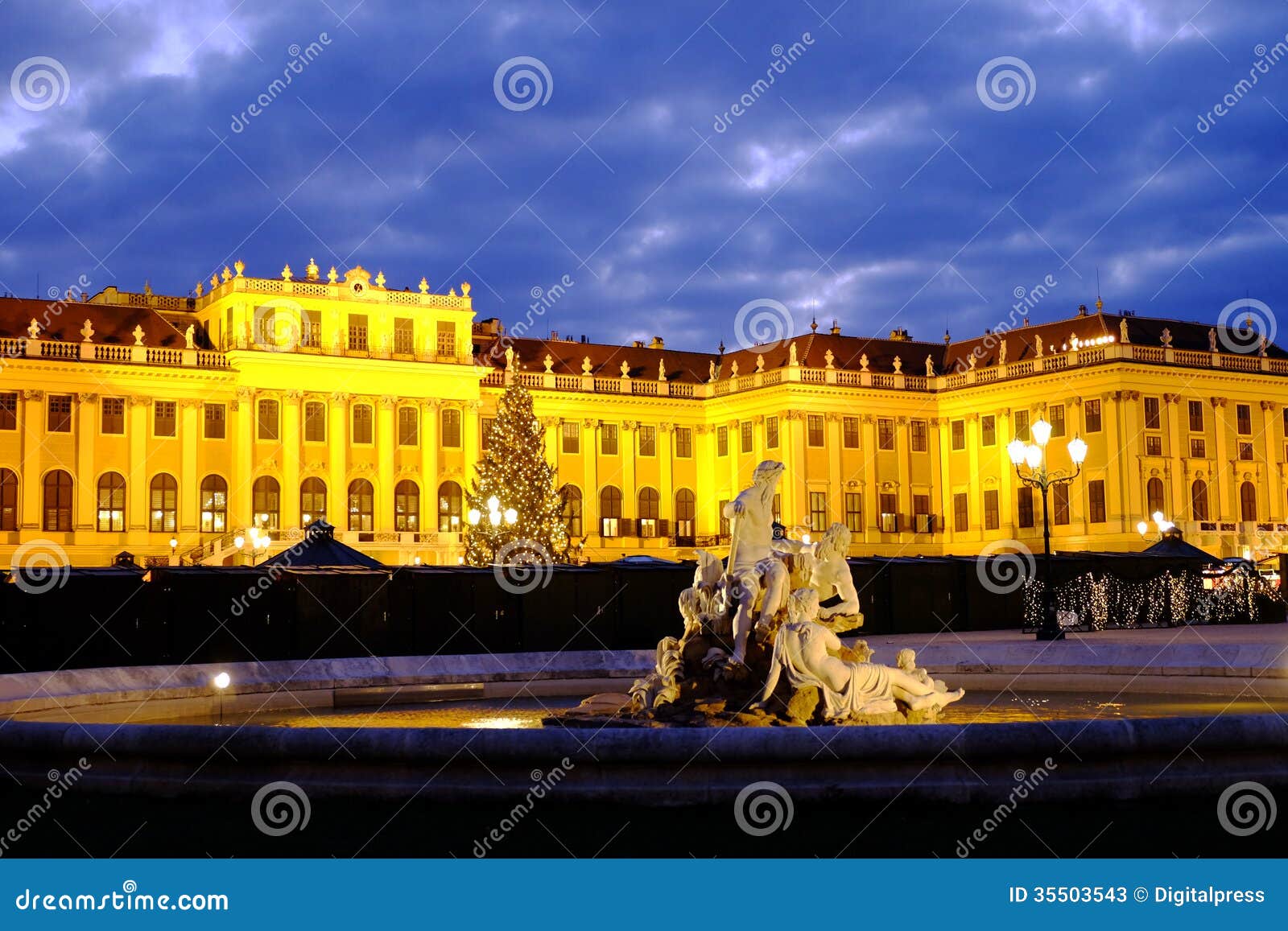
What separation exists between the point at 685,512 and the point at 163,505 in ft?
81.2

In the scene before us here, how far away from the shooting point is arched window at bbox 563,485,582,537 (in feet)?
237

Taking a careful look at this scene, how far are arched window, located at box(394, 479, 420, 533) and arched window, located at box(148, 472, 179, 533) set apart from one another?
917cm

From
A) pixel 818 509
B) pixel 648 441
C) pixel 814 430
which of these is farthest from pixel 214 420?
pixel 818 509

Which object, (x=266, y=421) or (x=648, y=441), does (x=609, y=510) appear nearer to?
(x=648, y=441)

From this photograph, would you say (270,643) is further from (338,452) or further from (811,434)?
(811,434)

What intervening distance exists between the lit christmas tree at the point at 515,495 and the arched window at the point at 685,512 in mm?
24703

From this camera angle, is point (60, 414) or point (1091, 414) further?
point (1091, 414)

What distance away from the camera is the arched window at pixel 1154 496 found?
66625mm

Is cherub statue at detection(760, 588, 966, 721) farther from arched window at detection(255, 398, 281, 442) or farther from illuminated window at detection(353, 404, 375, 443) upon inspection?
illuminated window at detection(353, 404, 375, 443)

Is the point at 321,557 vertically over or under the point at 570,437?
under

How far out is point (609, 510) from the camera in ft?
244

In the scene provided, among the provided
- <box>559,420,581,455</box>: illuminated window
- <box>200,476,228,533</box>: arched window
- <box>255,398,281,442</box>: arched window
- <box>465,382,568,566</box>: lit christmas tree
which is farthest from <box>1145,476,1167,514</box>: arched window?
<box>200,476,228,533</box>: arched window

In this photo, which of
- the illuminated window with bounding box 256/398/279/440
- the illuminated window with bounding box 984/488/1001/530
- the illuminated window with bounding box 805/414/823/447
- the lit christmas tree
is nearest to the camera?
the lit christmas tree

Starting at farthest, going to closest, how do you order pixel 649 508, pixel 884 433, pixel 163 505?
pixel 649 508 < pixel 884 433 < pixel 163 505
